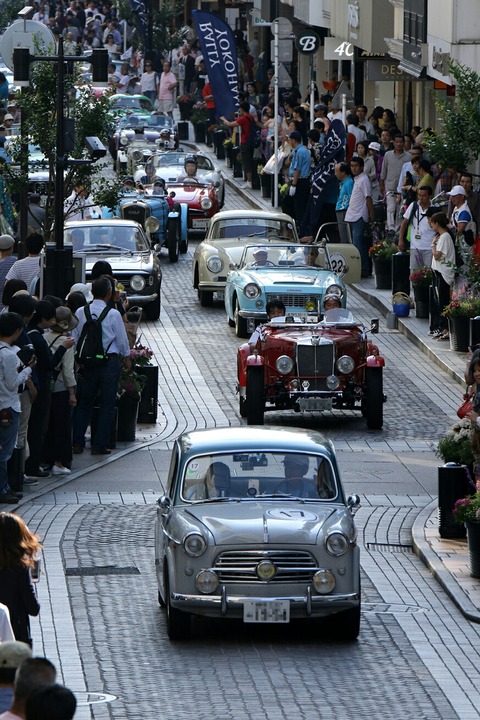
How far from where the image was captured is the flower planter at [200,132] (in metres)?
56.5

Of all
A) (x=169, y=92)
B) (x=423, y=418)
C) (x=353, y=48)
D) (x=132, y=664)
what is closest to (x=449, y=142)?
(x=423, y=418)

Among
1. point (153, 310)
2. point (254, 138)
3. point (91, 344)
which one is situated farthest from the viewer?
point (254, 138)

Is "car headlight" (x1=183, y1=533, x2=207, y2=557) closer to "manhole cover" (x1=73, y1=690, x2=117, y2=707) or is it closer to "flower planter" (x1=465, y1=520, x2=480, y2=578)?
"manhole cover" (x1=73, y1=690, x2=117, y2=707)

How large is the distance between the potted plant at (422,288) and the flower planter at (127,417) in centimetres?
773

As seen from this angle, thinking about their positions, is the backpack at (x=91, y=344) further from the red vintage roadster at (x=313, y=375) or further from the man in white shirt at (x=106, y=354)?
the red vintage roadster at (x=313, y=375)

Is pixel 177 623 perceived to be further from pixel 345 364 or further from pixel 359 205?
pixel 359 205

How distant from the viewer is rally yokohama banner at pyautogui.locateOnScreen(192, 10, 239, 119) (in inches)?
1641

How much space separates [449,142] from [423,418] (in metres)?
3.85

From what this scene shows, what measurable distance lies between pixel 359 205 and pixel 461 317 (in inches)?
266

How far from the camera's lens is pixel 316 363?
64.3 ft

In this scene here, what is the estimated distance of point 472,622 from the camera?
40.9 ft

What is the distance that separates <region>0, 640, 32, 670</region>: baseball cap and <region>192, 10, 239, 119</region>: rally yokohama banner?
35.5 metres

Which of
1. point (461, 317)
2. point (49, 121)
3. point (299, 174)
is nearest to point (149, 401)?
point (461, 317)

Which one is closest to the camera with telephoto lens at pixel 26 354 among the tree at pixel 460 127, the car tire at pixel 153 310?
the tree at pixel 460 127
